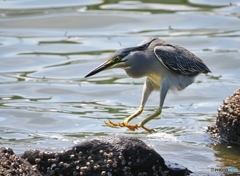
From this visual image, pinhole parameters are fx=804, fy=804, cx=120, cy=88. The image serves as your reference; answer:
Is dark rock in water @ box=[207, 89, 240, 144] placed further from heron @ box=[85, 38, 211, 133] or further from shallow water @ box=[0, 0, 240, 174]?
heron @ box=[85, 38, 211, 133]

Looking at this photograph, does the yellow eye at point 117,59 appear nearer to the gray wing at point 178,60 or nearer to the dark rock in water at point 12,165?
the gray wing at point 178,60

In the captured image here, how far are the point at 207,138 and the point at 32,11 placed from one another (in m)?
7.39

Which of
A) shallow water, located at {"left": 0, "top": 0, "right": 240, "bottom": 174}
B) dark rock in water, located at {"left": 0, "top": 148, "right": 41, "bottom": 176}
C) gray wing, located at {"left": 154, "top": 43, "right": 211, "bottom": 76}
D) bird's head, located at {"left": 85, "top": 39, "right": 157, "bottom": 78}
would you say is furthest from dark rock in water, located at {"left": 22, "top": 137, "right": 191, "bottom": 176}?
gray wing, located at {"left": 154, "top": 43, "right": 211, "bottom": 76}

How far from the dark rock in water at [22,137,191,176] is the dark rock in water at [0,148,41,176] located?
27 cm

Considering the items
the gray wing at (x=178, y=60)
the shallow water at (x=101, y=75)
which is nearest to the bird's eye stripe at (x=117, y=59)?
the gray wing at (x=178, y=60)

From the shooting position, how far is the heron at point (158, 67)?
846cm

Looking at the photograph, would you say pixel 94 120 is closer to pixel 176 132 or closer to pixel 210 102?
pixel 176 132

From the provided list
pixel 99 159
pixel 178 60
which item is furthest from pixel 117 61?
pixel 99 159

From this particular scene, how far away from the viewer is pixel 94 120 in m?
10.0

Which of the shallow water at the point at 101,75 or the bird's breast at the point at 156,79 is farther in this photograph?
the shallow water at the point at 101,75

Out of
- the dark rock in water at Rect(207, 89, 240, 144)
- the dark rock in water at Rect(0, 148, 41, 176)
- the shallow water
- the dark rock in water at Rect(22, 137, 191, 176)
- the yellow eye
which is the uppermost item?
the yellow eye

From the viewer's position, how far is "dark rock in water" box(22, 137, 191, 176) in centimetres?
652

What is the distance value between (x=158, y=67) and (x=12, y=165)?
3.01m

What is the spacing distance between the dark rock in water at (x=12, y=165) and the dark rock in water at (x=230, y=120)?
2.66m
